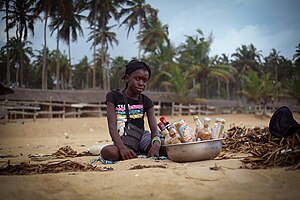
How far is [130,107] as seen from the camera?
118 inches

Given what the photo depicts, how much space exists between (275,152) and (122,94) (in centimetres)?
166

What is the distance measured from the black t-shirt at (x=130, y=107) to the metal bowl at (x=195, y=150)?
2.10ft

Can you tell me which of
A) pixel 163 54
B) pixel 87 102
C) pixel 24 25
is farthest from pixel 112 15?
pixel 24 25

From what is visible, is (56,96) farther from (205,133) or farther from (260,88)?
(260,88)

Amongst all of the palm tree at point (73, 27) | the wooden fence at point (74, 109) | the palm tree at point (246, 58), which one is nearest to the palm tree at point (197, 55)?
the wooden fence at point (74, 109)

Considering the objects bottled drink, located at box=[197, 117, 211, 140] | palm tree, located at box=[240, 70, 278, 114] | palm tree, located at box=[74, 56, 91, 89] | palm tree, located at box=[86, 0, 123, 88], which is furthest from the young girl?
palm tree, located at box=[74, 56, 91, 89]

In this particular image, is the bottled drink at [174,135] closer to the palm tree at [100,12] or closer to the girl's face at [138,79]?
the girl's face at [138,79]

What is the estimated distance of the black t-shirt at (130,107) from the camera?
116 inches

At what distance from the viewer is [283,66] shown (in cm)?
4075

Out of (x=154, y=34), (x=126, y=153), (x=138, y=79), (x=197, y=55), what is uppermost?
(x=154, y=34)

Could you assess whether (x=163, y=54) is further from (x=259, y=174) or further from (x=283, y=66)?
(x=259, y=174)

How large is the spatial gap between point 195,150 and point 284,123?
89cm

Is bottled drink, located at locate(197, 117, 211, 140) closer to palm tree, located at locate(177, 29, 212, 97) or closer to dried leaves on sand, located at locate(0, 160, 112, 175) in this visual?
dried leaves on sand, located at locate(0, 160, 112, 175)

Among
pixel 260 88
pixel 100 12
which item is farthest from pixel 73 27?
pixel 260 88
